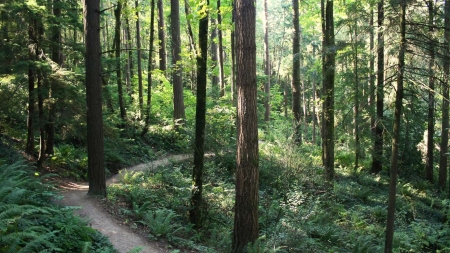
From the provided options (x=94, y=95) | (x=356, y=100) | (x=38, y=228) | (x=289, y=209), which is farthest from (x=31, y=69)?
(x=356, y=100)

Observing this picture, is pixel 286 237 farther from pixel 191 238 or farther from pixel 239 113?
pixel 239 113

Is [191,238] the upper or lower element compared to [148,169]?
lower

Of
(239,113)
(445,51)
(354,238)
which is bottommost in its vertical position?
(354,238)

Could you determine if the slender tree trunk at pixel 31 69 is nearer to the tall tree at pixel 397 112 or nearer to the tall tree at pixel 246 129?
the tall tree at pixel 246 129

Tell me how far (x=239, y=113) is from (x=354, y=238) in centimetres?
524

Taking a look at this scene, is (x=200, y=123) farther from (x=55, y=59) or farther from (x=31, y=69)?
(x=55, y=59)

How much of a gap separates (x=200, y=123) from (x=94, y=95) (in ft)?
10.2

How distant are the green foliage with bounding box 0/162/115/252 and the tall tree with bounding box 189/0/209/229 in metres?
2.87

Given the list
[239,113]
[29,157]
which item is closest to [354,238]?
[239,113]

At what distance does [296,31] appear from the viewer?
663 inches

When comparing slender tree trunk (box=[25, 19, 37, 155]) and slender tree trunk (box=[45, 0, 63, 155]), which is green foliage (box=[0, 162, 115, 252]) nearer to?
slender tree trunk (box=[25, 19, 37, 155])

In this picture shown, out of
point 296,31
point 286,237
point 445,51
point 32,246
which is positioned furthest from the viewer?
point 296,31

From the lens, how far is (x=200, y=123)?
8695 millimetres

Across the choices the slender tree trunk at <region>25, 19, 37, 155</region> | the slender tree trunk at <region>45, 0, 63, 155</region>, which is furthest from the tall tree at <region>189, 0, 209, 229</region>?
the slender tree trunk at <region>25, 19, 37, 155</region>
